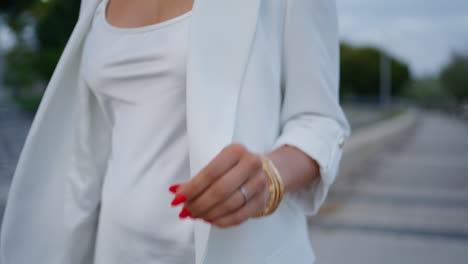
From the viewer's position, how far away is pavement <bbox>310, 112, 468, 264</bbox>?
3.55m

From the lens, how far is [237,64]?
86cm

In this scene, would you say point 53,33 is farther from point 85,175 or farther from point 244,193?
point 244,193

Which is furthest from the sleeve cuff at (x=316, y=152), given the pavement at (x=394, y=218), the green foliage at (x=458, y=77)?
the green foliage at (x=458, y=77)

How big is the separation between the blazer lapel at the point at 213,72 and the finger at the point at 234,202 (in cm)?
15

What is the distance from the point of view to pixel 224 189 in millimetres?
644

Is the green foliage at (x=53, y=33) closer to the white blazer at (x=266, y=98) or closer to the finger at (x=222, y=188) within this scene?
the white blazer at (x=266, y=98)

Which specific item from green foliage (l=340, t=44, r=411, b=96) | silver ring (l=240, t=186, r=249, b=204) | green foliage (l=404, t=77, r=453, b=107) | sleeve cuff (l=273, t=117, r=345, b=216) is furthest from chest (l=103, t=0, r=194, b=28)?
green foliage (l=404, t=77, r=453, b=107)

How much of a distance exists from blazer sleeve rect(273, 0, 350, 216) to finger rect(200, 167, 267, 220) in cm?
19


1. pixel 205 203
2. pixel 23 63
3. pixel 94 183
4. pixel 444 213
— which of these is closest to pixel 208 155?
pixel 205 203

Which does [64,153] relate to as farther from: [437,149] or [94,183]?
[437,149]

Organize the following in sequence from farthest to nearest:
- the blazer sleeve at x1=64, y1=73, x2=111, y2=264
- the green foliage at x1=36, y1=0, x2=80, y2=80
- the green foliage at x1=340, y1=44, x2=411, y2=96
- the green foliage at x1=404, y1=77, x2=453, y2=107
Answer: the green foliage at x1=404, y1=77, x2=453, y2=107
the green foliage at x1=340, y1=44, x2=411, y2=96
the green foliage at x1=36, y1=0, x2=80, y2=80
the blazer sleeve at x1=64, y1=73, x2=111, y2=264

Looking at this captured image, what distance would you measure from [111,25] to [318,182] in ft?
2.07

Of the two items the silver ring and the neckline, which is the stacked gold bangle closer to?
the silver ring

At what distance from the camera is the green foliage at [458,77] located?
104 ft
